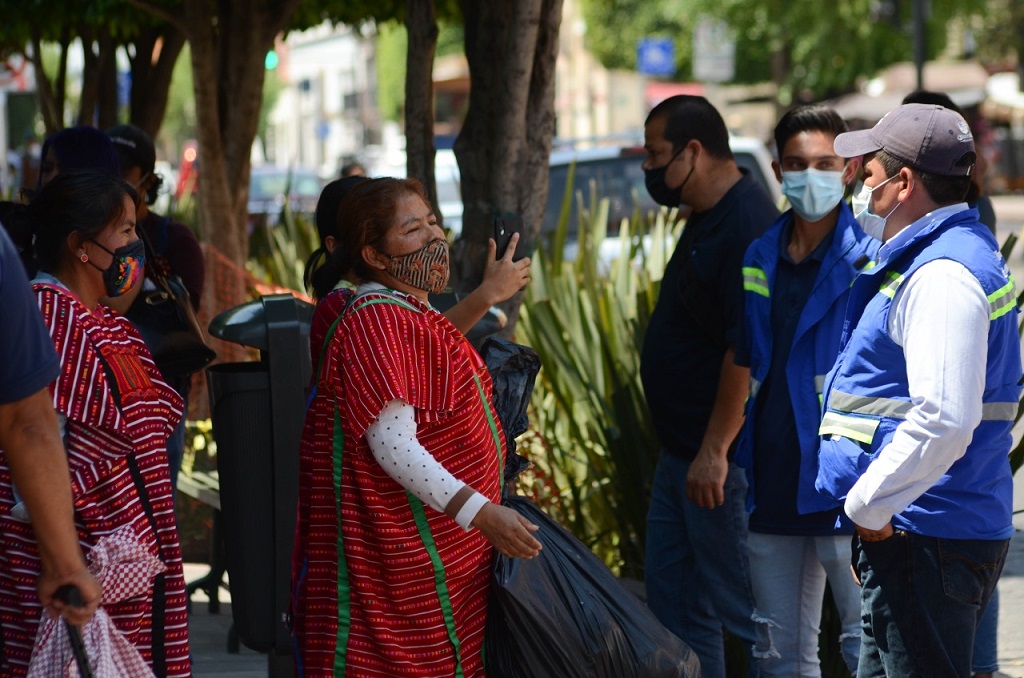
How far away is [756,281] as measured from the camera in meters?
3.60

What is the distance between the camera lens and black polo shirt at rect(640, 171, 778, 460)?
3873 millimetres

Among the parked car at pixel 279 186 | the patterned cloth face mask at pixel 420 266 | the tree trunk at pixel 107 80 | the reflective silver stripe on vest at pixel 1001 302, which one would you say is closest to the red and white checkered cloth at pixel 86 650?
the patterned cloth face mask at pixel 420 266

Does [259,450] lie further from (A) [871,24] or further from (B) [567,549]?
(A) [871,24]

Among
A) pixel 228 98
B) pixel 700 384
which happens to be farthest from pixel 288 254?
pixel 700 384

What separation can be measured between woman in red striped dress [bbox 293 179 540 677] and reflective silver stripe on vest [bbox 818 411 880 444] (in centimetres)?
73

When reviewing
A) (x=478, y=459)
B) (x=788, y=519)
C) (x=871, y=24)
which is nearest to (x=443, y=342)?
(x=478, y=459)

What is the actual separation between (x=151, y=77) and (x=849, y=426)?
9405 mm

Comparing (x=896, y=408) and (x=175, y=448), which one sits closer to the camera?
(x=896, y=408)

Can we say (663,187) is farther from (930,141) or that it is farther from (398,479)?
(398,479)

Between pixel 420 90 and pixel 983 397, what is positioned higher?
pixel 420 90

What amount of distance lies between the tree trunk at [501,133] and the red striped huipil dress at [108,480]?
1.92m

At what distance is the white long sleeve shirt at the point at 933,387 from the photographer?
2.78m

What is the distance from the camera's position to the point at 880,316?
297cm

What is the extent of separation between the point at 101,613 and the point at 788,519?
5.51ft
